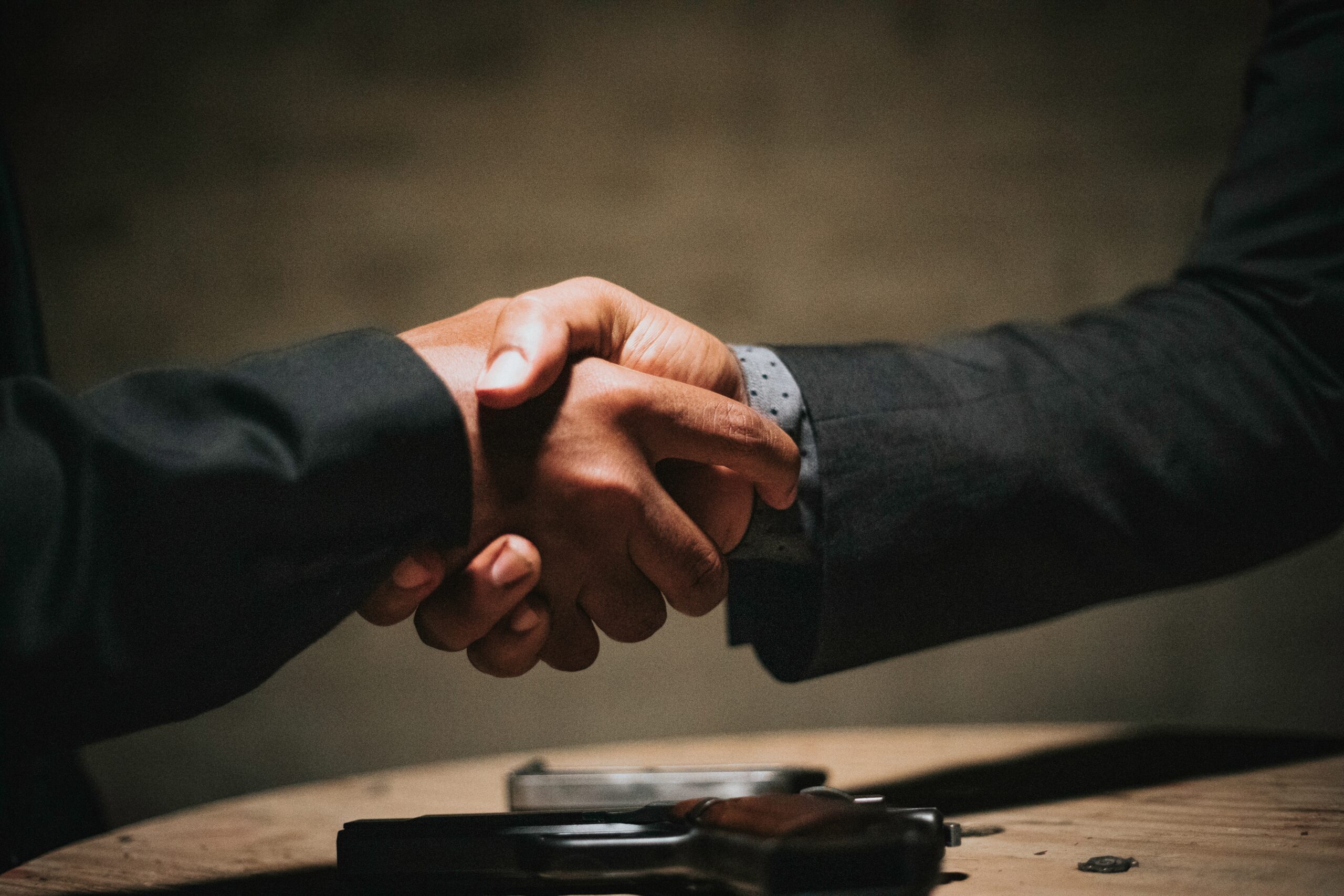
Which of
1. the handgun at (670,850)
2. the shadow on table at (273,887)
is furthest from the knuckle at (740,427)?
the shadow on table at (273,887)

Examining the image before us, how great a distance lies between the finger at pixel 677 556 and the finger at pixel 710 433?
3 centimetres

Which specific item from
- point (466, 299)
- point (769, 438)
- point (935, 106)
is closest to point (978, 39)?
point (935, 106)

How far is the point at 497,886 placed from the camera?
447 mm

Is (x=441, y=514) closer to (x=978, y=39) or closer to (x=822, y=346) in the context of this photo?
(x=822, y=346)

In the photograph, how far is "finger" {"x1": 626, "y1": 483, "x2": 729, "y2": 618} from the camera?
1.87 feet

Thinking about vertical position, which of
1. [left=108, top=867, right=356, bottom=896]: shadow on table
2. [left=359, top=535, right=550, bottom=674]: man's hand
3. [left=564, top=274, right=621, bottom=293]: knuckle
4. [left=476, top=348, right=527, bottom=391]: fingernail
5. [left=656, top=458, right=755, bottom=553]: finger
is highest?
[left=564, top=274, right=621, bottom=293]: knuckle

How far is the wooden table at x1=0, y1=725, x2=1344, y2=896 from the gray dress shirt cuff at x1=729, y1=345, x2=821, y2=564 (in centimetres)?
19

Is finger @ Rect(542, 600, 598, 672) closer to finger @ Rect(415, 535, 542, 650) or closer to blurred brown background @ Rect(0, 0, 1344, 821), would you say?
finger @ Rect(415, 535, 542, 650)

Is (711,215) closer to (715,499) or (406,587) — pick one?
(715,499)

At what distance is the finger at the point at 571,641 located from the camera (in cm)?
63

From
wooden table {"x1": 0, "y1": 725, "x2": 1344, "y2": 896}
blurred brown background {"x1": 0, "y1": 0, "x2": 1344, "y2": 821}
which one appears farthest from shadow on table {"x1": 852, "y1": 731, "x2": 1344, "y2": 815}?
blurred brown background {"x1": 0, "y1": 0, "x2": 1344, "y2": 821}

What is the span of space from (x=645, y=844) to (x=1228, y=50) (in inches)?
77.3

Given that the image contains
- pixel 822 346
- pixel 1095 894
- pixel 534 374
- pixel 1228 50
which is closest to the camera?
pixel 1095 894

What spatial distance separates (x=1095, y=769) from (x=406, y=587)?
50cm
